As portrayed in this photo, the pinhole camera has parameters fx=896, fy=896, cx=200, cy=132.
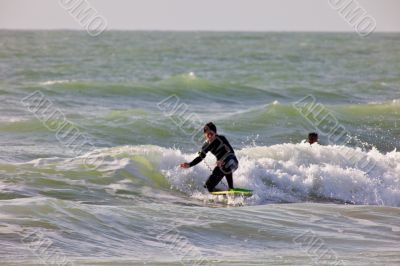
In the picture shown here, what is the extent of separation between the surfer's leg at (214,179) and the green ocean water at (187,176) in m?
0.24

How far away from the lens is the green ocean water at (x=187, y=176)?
38.3 ft

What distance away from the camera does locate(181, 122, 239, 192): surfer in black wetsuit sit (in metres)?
14.7

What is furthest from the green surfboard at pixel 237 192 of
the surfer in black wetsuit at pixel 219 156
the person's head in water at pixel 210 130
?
the person's head in water at pixel 210 130

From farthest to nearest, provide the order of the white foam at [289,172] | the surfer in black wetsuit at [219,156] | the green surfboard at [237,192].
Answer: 1. the white foam at [289,172]
2. the green surfboard at [237,192]
3. the surfer in black wetsuit at [219,156]

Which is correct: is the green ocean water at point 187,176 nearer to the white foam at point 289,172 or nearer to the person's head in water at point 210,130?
the white foam at point 289,172

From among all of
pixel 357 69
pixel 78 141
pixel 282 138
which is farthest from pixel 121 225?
pixel 357 69

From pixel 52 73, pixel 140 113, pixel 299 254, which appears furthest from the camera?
pixel 52 73

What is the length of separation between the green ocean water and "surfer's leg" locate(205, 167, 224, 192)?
239 millimetres

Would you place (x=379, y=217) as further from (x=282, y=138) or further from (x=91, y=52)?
(x=91, y=52)

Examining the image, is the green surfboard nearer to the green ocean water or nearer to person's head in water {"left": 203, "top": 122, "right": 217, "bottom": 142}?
the green ocean water

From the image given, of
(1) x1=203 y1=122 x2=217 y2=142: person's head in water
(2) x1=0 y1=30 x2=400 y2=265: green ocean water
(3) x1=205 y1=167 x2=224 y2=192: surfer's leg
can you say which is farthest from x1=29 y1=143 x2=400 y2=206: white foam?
(1) x1=203 y1=122 x2=217 y2=142: person's head in water

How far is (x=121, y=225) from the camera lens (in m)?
12.6

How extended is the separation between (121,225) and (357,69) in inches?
1302

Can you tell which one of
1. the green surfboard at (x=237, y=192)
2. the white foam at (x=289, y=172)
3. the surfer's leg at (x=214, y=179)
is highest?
the white foam at (x=289, y=172)
